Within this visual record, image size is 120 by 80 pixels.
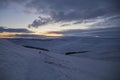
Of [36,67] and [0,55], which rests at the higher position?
[0,55]

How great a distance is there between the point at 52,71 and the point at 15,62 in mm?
1057

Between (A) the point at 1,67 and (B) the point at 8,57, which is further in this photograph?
(B) the point at 8,57

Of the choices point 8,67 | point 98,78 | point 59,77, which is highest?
point 8,67

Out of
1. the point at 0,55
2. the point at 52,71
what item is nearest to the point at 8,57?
the point at 0,55

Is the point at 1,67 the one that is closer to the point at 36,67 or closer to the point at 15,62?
the point at 15,62

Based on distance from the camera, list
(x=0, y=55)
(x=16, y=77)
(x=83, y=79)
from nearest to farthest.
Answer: (x=16, y=77)
(x=83, y=79)
(x=0, y=55)

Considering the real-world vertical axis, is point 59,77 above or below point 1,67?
below

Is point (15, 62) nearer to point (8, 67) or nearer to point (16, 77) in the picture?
point (8, 67)

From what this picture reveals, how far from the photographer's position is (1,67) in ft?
13.0

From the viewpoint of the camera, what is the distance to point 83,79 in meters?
4.36

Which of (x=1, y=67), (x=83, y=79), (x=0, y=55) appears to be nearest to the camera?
(x=1, y=67)

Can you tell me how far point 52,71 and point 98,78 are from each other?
1422 mm

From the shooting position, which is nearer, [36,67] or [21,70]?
[21,70]

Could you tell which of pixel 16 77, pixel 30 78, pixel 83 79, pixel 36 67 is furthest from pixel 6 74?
pixel 83 79
